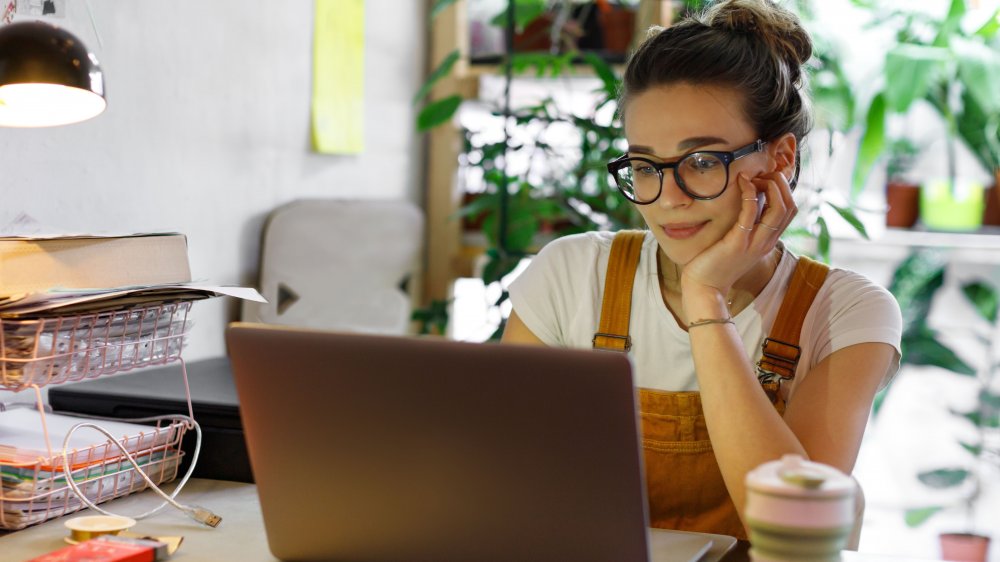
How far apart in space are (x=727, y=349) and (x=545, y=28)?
145 centimetres

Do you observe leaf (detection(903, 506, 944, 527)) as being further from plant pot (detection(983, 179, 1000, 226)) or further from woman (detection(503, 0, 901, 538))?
woman (detection(503, 0, 901, 538))

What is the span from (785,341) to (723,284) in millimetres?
124

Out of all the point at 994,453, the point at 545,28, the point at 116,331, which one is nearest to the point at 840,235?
the point at 994,453

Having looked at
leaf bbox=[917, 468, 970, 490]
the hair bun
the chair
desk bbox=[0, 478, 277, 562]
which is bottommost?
leaf bbox=[917, 468, 970, 490]

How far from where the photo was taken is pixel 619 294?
1.39m

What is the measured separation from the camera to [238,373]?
0.85m

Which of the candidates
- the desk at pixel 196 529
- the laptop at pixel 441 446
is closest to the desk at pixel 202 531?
the desk at pixel 196 529

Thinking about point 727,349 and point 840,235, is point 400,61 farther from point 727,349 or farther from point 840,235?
point 727,349

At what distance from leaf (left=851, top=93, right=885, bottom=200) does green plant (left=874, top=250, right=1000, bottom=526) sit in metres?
0.29

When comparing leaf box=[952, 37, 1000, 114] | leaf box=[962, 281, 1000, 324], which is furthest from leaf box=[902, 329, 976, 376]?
leaf box=[952, 37, 1000, 114]

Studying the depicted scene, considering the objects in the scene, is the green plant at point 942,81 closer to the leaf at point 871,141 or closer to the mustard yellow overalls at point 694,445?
the leaf at point 871,141

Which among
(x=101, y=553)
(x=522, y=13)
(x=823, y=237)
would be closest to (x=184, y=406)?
(x=101, y=553)

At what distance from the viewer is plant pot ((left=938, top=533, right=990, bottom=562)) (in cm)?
238

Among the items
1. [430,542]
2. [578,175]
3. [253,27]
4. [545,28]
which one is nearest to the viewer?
[430,542]
